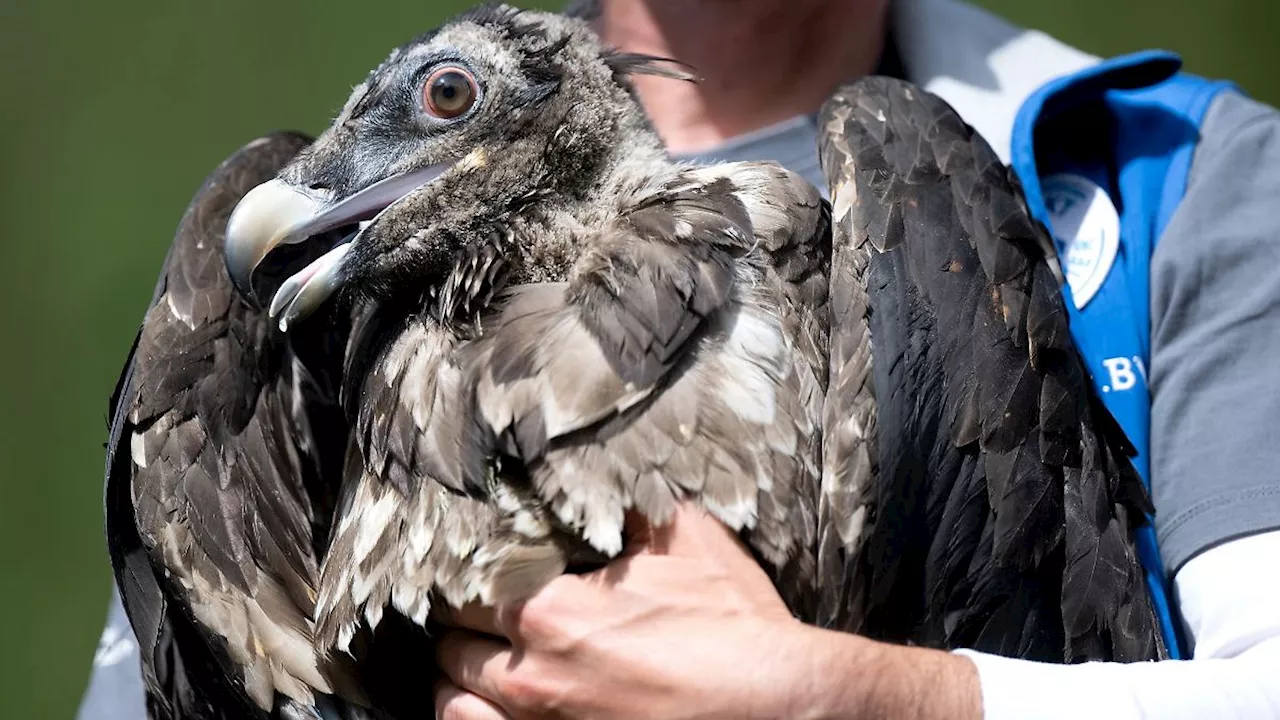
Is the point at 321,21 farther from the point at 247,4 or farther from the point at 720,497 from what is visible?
the point at 720,497

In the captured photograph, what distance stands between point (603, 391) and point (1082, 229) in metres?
0.84

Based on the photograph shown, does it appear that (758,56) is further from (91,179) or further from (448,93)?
(91,179)

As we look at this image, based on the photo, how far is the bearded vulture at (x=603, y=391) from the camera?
162 cm

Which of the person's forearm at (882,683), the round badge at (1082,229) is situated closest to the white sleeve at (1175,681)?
the person's forearm at (882,683)

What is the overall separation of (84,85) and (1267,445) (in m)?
3.71

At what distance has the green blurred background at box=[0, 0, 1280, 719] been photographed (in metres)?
4.10

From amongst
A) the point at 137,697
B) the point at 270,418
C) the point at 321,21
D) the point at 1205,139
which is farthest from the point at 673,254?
the point at 321,21

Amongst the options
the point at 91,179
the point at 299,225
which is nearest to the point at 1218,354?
the point at 299,225

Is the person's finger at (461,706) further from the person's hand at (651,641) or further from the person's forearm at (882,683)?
the person's forearm at (882,683)

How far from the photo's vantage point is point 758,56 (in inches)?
91.7

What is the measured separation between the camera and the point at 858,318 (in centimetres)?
168

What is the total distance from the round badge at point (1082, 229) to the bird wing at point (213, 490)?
1207mm

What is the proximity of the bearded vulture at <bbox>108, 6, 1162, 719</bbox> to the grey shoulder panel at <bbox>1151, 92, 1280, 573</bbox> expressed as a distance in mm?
90

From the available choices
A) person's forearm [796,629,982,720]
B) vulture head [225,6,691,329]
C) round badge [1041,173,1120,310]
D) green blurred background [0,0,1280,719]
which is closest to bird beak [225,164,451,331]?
vulture head [225,6,691,329]
